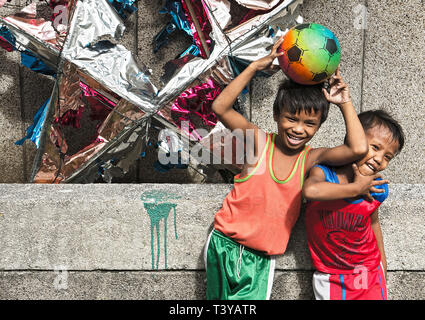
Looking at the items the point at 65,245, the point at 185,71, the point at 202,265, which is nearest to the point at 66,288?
the point at 65,245

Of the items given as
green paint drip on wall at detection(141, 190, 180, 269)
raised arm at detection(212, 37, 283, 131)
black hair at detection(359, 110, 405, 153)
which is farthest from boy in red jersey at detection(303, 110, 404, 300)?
green paint drip on wall at detection(141, 190, 180, 269)

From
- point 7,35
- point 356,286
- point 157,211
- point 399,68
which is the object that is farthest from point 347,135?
point 7,35

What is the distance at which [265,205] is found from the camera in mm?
2361

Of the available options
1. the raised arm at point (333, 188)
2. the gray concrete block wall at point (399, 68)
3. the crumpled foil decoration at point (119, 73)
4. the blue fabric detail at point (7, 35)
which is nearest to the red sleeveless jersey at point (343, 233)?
the raised arm at point (333, 188)

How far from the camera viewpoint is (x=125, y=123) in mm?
3244

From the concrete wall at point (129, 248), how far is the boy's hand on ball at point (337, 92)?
→ 80 cm

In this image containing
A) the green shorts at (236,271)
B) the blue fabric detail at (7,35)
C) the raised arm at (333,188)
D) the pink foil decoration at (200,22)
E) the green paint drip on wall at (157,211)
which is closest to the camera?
the raised arm at (333,188)

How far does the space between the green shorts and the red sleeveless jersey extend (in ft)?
0.97

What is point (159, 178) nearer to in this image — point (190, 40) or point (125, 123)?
point (125, 123)

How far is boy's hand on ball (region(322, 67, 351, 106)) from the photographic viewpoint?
227 centimetres

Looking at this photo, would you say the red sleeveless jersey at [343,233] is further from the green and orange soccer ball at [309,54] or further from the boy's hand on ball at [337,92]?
the green and orange soccer ball at [309,54]

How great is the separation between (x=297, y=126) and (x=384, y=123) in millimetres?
433

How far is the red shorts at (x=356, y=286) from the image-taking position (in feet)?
7.80

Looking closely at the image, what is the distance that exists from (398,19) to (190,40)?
5.47 feet
